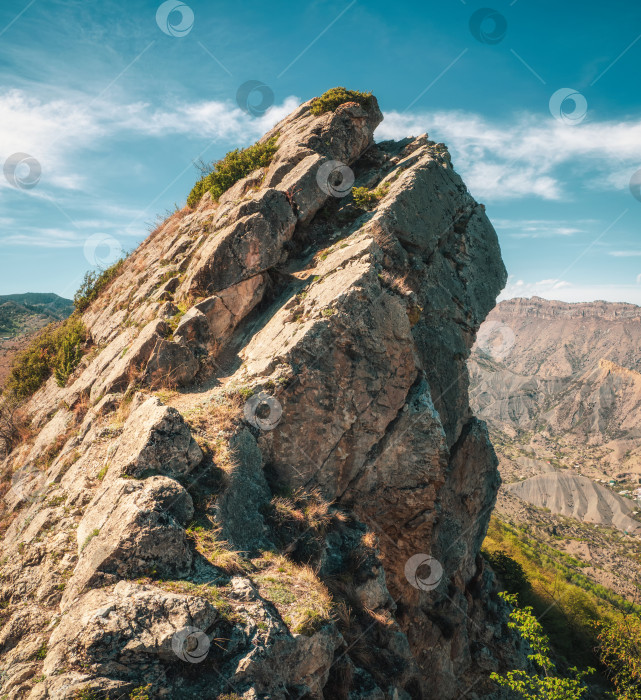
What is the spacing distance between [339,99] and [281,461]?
17.7 m

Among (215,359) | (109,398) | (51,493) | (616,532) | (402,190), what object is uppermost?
(402,190)

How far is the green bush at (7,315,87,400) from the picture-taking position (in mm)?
18500

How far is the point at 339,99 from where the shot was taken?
774 inches

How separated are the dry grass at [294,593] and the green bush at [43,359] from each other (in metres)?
14.4

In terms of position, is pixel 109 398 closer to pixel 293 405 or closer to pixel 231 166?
pixel 293 405

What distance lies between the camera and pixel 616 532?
448ft

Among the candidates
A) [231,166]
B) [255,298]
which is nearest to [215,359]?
[255,298]

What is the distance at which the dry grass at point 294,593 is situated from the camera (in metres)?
6.89

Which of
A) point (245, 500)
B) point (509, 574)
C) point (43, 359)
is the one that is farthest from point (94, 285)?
point (509, 574)

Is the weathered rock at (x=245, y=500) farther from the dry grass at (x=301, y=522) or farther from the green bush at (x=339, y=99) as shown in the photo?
the green bush at (x=339, y=99)

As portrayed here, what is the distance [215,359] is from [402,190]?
990 centimetres

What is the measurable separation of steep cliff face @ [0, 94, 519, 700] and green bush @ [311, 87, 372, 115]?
30.8 inches

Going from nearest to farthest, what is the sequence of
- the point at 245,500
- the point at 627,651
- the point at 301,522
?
the point at 245,500
the point at 301,522
the point at 627,651

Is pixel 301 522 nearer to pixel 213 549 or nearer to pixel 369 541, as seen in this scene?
pixel 369 541
